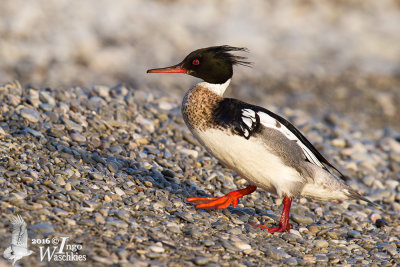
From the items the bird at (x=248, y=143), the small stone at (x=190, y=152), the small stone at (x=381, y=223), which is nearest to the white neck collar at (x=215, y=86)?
the bird at (x=248, y=143)

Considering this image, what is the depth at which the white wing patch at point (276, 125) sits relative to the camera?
5.56m

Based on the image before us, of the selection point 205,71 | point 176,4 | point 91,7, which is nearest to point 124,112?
point 205,71

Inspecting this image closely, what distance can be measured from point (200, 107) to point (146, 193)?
39.6 inches

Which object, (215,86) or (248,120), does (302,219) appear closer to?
(248,120)

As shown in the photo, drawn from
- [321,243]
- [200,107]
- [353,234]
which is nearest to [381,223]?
[353,234]

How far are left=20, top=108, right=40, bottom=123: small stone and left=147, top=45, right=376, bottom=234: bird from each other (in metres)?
1.83

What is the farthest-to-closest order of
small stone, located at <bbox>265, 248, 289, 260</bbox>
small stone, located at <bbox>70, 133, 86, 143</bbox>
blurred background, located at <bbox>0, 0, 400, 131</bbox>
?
blurred background, located at <bbox>0, 0, 400, 131</bbox>, small stone, located at <bbox>70, 133, 86, 143</bbox>, small stone, located at <bbox>265, 248, 289, 260</bbox>

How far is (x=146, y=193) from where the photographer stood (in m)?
5.81

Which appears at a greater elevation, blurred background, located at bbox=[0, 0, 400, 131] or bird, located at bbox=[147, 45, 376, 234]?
blurred background, located at bbox=[0, 0, 400, 131]

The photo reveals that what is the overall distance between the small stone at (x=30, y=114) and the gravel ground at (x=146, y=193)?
0.01 m

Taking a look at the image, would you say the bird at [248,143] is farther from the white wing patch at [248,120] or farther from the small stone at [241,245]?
the small stone at [241,245]

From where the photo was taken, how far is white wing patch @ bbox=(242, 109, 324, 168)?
219 inches

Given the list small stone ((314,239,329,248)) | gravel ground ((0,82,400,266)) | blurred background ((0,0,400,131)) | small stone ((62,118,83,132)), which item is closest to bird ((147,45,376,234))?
small stone ((314,239,329,248))

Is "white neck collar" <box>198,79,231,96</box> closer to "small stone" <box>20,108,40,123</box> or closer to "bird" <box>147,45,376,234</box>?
"bird" <box>147,45,376,234</box>
